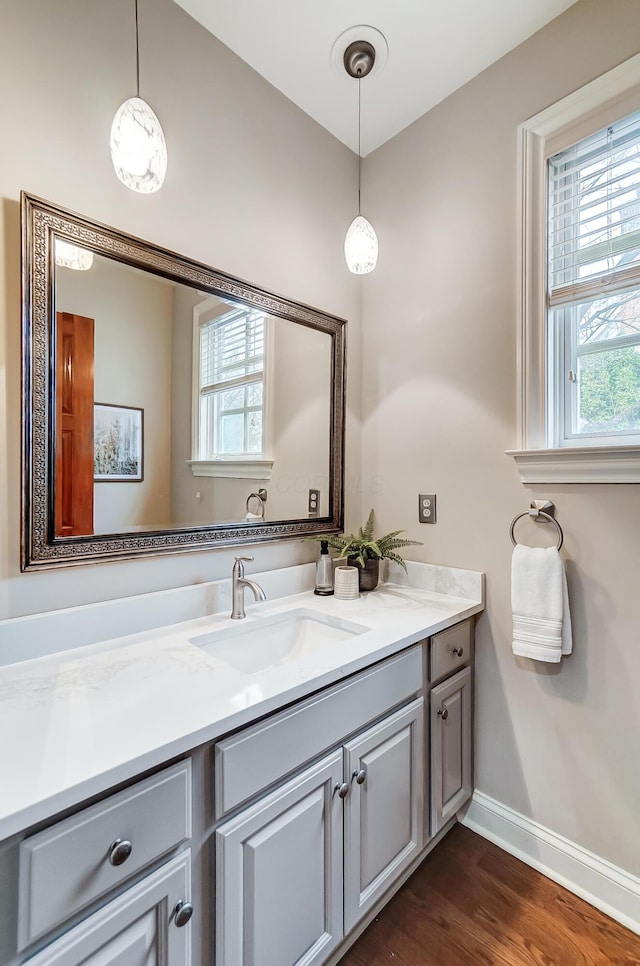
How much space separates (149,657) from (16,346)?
84 centimetres

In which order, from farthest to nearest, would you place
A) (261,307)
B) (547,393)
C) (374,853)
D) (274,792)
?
(261,307), (547,393), (374,853), (274,792)

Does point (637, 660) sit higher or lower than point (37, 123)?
lower

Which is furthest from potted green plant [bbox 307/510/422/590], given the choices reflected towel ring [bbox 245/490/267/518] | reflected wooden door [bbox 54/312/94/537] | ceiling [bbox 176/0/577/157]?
ceiling [bbox 176/0/577/157]

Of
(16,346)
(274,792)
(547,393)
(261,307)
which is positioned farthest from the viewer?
(261,307)

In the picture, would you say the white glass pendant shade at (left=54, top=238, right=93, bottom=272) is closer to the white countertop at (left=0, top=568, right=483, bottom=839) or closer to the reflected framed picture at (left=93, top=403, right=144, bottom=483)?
the reflected framed picture at (left=93, top=403, right=144, bottom=483)

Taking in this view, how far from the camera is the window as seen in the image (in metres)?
1.47

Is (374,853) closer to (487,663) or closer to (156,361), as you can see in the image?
(487,663)

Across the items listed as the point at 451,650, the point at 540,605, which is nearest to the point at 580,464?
the point at 540,605

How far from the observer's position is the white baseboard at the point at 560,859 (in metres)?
1.32

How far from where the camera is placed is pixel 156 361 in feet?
4.47

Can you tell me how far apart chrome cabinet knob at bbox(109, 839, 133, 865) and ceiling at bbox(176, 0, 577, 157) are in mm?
2179

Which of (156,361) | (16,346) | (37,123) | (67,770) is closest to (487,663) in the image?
(67,770)

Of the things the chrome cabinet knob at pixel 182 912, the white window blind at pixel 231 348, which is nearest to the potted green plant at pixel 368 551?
the white window blind at pixel 231 348

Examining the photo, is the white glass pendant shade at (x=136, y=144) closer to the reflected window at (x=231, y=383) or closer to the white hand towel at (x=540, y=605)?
the reflected window at (x=231, y=383)
